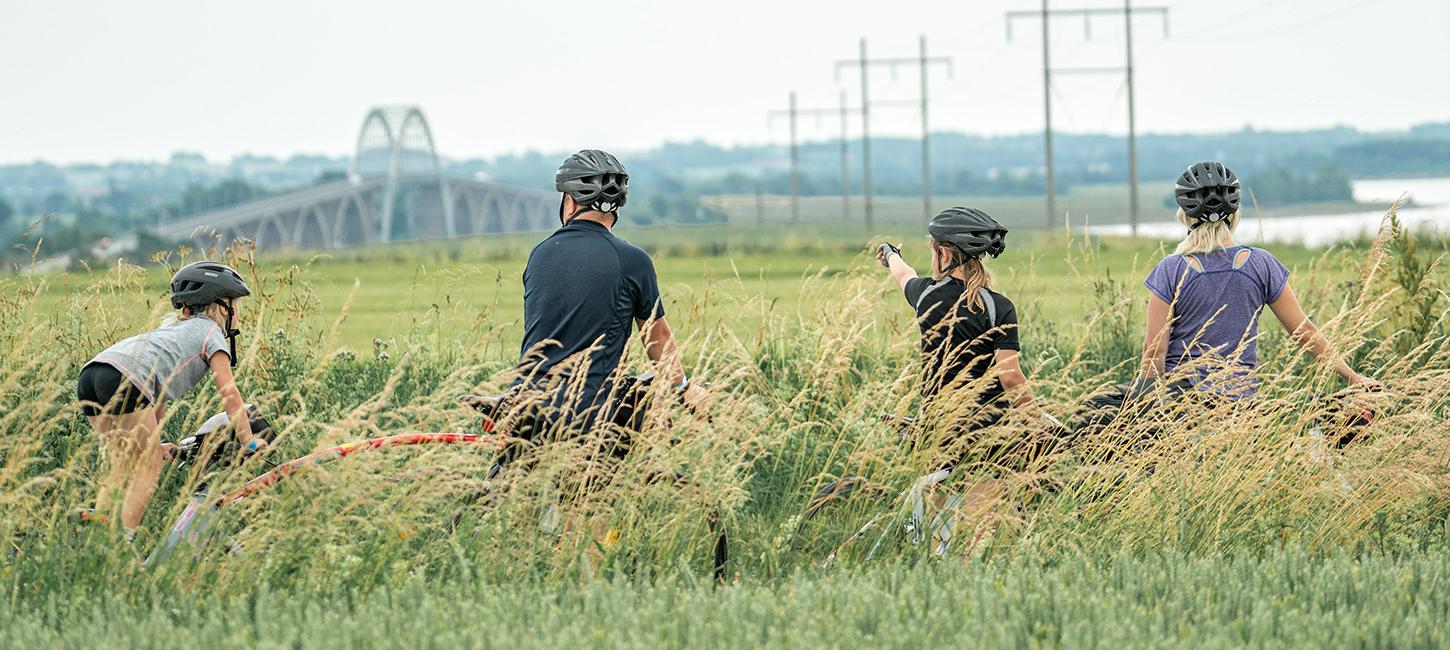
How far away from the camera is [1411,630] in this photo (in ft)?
14.7

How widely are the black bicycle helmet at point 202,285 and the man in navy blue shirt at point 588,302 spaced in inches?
49.5

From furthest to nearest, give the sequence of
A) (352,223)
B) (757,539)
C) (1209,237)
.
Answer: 1. (352,223)
2. (1209,237)
3. (757,539)

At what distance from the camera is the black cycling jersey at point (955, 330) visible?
6.19 meters

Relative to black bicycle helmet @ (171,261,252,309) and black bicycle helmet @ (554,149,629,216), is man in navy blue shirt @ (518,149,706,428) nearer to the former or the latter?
black bicycle helmet @ (554,149,629,216)

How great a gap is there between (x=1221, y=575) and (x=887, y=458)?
1926mm

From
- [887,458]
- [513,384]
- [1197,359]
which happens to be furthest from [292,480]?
[1197,359]

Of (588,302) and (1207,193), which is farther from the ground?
(1207,193)

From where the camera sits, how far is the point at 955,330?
20.6 feet

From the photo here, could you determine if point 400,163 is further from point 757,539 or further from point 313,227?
point 757,539

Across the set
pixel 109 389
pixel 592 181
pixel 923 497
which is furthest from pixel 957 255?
pixel 109 389

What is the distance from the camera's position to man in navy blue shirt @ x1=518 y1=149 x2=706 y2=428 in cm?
598

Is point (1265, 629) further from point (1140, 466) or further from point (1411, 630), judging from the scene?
point (1140, 466)

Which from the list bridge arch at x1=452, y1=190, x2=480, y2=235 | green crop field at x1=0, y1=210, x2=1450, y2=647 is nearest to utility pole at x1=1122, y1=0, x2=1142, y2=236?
green crop field at x1=0, y1=210, x2=1450, y2=647

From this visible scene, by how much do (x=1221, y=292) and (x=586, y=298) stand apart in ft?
9.41
